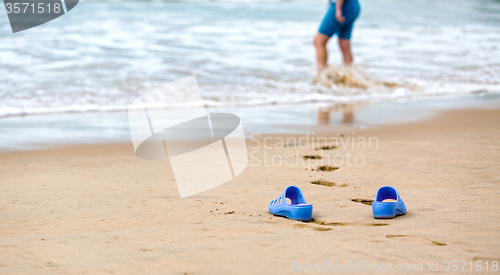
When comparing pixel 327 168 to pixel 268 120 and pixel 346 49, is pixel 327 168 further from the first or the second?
pixel 346 49

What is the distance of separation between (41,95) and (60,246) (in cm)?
476

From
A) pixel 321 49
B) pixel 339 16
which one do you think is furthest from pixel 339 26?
pixel 321 49

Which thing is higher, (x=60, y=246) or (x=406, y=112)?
(x=60, y=246)

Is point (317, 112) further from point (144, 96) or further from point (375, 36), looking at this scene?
point (375, 36)

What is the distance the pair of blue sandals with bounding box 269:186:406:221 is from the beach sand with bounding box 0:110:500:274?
0.14ft

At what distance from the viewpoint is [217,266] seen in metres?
1.82

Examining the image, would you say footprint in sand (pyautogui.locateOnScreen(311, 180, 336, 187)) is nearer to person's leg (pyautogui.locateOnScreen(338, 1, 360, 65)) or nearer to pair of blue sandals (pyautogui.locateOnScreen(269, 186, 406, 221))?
pair of blue sandals (pyautogui.locateOnScreen(269, 186, 406, 221))

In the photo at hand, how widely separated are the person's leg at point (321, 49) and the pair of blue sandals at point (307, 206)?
4.78m

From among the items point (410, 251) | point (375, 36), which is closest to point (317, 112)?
point (410, 251)

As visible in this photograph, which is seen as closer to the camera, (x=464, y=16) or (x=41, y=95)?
(x=41, y=95)

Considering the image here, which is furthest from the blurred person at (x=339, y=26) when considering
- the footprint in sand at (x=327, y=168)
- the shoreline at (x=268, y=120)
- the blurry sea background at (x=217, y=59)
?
the footprint in sand at (x=327, y=168)

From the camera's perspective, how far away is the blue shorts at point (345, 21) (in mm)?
6555

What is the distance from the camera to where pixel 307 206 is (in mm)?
2301

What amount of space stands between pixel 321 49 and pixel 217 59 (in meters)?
2.62
